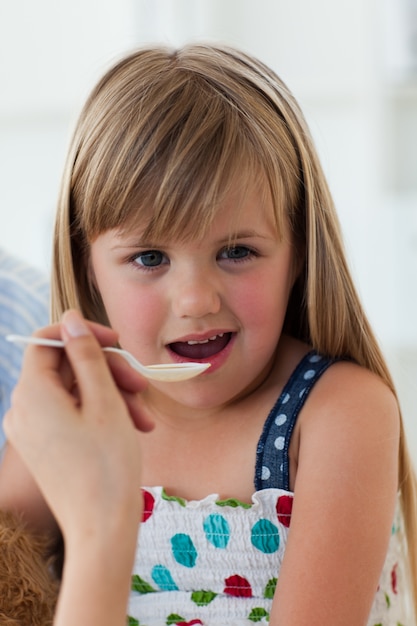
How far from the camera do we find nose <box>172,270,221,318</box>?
91 centimetres

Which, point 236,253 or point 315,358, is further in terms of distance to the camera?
point 315,358

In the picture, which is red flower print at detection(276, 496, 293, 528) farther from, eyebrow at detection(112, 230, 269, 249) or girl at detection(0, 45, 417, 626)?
eyebrow at detection(112, 230, 269, 249)

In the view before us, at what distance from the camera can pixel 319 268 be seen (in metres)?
1.03

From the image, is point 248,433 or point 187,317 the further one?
point 248,433

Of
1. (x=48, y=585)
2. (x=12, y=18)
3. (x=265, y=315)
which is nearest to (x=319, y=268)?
(x=265, y=315)

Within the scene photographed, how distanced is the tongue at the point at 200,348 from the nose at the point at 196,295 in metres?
0.06

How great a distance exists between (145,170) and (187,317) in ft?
0.50

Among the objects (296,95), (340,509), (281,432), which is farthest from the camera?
(296,95)

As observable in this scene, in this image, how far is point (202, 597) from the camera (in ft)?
3.37

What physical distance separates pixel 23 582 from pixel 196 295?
34 cm

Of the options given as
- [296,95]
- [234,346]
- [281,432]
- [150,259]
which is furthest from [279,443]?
[296,95]

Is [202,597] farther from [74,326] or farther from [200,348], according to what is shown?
[74,326]

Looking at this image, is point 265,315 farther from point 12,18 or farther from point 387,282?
point 12,18

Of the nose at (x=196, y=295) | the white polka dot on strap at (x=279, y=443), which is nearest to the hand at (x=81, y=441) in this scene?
the nose at (x=196, y=295)
